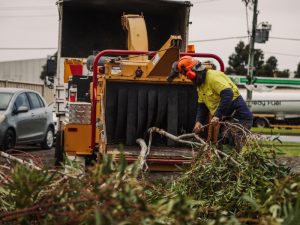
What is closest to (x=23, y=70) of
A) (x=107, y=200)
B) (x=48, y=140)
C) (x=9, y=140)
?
(x=48, y=140)

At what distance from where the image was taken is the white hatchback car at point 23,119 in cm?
1616

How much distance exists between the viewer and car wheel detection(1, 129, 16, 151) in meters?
15.7

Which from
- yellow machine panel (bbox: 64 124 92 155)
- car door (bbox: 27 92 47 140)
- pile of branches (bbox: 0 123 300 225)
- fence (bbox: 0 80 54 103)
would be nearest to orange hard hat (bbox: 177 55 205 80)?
yellow machine panel (bbox: 64 124 92 155)

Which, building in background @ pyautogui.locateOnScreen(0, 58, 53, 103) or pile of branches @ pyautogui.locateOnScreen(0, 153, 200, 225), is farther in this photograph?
building in background @ pyautogui.locateOnScreen(0, 58, 53, 103)

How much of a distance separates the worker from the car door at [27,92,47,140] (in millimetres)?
8860

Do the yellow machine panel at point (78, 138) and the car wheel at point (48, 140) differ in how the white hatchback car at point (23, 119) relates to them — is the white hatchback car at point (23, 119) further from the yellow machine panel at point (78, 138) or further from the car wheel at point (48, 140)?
the yellow machine panel at point (78, 138)

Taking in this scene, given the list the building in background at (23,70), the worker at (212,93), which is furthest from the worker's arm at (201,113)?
the building in background at (23,70)

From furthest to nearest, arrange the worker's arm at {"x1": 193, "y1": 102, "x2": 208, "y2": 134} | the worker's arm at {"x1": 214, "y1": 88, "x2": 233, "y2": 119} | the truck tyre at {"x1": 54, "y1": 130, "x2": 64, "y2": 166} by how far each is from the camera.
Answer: the truck tyre at {"x1": 54, "y1": 130, "x2": 64, "y2": 166} < the worker's arm at {"x1": 193, "y1": 102, "x2": 208, "y2": 134} < the worker's arm at {"x1": 214, "y1": 88, "x2": 233, "y2": 119}

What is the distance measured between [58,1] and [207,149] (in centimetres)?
887

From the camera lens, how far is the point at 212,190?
17.9 feet

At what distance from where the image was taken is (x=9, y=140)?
1620 cm

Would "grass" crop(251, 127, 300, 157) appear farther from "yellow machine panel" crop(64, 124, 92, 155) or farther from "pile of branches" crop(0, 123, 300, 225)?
"yellow machine panel" crop(64, 124, 92, 155)

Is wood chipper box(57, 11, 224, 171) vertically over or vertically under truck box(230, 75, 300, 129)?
over

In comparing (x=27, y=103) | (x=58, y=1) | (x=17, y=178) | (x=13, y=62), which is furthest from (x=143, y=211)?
(x=13, y=62)
